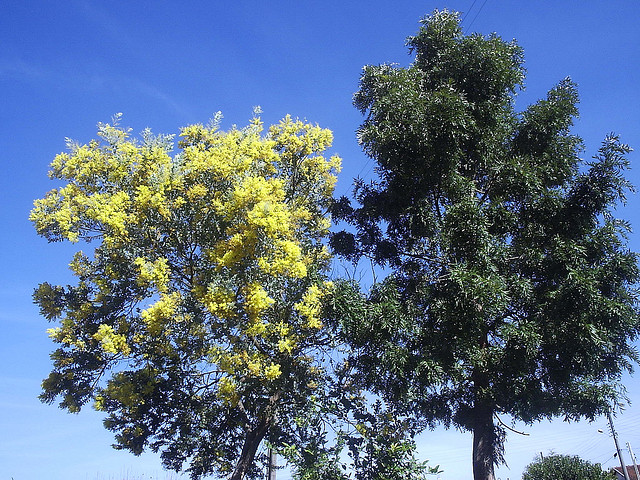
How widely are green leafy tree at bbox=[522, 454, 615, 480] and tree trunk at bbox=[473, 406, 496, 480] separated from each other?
17905mm

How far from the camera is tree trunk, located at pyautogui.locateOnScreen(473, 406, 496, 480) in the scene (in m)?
11.9

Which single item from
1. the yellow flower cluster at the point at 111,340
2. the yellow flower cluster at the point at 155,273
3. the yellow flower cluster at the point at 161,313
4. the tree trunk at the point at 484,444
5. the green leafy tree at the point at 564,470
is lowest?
the tree trunk at the point at 484,444

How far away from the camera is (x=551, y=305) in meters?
11.4

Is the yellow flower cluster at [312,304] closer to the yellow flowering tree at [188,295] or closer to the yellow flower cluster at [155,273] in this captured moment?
the yellow flowering tree at [188,295]

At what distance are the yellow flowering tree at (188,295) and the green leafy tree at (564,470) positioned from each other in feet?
64.9

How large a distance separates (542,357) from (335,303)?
16.6ft

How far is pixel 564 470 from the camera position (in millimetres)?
27188

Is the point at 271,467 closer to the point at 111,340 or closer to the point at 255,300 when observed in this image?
the point at 111,340

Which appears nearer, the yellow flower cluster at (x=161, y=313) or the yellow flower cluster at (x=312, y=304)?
the yellow flower cluster at (x=161, y=313)

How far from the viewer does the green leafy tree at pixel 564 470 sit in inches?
1028

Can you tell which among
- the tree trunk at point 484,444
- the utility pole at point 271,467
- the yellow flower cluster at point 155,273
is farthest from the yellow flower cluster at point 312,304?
the utility pole at point 271,467

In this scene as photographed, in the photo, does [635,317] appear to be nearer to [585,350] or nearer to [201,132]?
[585,350]

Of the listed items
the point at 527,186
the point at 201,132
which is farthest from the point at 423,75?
the point at 201,132

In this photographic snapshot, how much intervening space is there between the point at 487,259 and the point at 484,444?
180 inches
